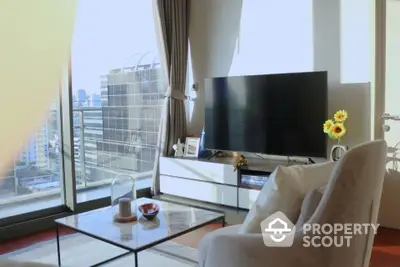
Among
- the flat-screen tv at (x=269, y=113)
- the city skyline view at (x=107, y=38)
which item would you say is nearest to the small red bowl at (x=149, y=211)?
the flat-screen tv at (x=269, y=113)

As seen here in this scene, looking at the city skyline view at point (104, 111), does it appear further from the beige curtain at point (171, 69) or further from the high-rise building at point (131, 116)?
the beige curtain at point (171, 69)

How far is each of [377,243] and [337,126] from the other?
98 centimetres

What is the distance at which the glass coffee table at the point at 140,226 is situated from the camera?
2.23 m

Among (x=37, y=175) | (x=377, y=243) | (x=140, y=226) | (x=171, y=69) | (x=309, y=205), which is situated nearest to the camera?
(x=309, y=205)

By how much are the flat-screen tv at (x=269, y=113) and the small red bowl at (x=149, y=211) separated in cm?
152

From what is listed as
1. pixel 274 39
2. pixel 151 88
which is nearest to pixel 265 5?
→ pixel 274 39

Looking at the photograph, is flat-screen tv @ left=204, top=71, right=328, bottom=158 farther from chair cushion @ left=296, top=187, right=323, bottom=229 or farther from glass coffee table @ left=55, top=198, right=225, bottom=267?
chair cushion @ left=296, top=187, right=323, bottom=229

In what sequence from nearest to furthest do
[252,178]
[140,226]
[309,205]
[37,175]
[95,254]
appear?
[309,205], [140,226], [95,254], [252,178], [37,175]

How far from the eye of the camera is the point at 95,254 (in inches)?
122

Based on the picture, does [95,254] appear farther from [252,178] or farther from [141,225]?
[252,178]

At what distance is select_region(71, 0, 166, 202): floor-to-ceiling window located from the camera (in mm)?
4156

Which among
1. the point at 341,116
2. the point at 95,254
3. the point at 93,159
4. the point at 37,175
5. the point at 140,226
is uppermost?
the point at 341,116

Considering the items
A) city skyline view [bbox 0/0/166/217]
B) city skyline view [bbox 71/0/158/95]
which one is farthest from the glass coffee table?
city skyline view [bbox 71/0/158/95]

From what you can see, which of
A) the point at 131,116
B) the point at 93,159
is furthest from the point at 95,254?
the point at 131,116
